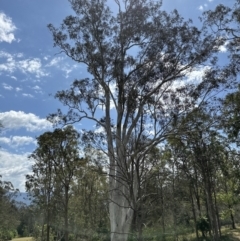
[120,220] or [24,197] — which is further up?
[24,197]

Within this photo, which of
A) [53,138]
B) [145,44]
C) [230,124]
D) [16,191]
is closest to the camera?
[230,124]

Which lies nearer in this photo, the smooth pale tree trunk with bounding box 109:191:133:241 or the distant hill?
the smooth pale tree trunk with bounding box 109:191:133:241

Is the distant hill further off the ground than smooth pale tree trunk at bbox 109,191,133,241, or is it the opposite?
the distant hill

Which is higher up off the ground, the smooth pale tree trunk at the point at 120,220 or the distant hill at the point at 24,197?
the distant hill at the point at 24,197

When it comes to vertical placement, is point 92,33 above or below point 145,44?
above

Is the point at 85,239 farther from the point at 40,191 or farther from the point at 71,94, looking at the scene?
the point at 71,94

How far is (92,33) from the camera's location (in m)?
14.6

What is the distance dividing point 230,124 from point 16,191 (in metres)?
27.5

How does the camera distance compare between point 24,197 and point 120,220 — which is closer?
point 120,220

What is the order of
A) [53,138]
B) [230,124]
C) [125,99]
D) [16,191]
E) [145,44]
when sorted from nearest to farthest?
[125,99]
[230,124]
[145,44]
[53,138]
[16,191]

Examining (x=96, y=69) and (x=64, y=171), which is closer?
(x=96, y=69)

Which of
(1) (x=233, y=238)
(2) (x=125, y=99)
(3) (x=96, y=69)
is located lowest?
(1) (x=233, y=238)

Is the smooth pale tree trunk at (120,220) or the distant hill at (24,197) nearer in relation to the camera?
the smooth pale tree trunk at (120,220)

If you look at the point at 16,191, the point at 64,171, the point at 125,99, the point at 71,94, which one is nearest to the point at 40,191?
the point at 64,171
